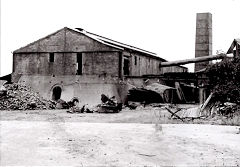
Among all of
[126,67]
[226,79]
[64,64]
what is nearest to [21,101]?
[64,64]

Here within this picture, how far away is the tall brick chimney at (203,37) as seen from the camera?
41656 mm

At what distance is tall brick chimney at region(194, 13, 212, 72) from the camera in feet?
137

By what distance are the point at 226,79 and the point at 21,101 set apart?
55.2 ft

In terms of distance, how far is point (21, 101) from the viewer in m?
28.3

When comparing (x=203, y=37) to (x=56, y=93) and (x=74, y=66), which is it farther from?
(x=56, y=93)

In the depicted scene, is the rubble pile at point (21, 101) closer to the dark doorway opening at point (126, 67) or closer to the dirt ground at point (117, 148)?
the dark doorway opening at point (126, 67)

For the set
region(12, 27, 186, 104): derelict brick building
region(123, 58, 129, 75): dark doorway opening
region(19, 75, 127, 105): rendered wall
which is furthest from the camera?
region(123, 58, 129, 75): dark doorway opening

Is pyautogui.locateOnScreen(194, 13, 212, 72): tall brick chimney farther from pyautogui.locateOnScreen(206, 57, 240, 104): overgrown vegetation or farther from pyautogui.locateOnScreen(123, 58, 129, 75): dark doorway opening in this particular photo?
pyautogui.locateOnScreen(206, 57, 240, 104): overgrown vegetation

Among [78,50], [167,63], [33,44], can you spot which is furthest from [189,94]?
[33,44]

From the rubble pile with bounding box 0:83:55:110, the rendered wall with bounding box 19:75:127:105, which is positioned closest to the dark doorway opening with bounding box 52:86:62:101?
the rendered wall with bounding box 19:75:127:105

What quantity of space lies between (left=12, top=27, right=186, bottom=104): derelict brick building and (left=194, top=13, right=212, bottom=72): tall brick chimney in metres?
9.50

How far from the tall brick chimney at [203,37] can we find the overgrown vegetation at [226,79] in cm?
2440

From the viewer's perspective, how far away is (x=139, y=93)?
31.1 metres

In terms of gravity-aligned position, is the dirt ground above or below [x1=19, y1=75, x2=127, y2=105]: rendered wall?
below
